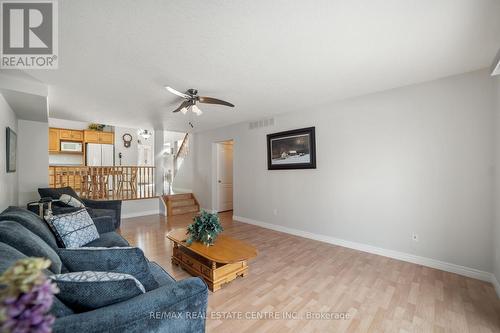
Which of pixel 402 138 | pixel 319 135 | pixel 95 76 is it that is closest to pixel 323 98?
pixel 319 135

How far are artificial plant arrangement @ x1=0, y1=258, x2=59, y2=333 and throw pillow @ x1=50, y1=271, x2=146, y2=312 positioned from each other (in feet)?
1.55

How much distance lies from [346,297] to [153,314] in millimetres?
1958

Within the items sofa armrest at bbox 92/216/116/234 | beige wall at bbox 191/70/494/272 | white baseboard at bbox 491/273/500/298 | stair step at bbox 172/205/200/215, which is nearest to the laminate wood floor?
white baseboard at bbox 491/273/500/298

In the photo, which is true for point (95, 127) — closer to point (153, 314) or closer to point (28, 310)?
point (153, 314)

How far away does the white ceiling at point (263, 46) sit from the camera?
1.52m

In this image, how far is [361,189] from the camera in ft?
10.9

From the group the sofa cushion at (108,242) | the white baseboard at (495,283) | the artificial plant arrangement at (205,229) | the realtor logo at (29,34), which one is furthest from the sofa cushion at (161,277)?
the white baseboard at (495,283)

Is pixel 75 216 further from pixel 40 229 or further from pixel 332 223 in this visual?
pixel 332 223

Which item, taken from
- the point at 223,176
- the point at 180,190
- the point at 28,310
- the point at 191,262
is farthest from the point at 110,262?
the point at 180,190

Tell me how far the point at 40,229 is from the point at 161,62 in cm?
189

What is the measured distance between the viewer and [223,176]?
6305 millimetres

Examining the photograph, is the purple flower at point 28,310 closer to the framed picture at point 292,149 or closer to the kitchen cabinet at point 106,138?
the framed picture at point 292,149

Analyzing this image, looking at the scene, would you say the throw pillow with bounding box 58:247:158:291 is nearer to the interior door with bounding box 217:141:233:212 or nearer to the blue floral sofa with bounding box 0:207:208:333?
the blue floral sofa with bounding box 0:207:208:333

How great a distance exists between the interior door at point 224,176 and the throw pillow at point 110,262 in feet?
15.8
